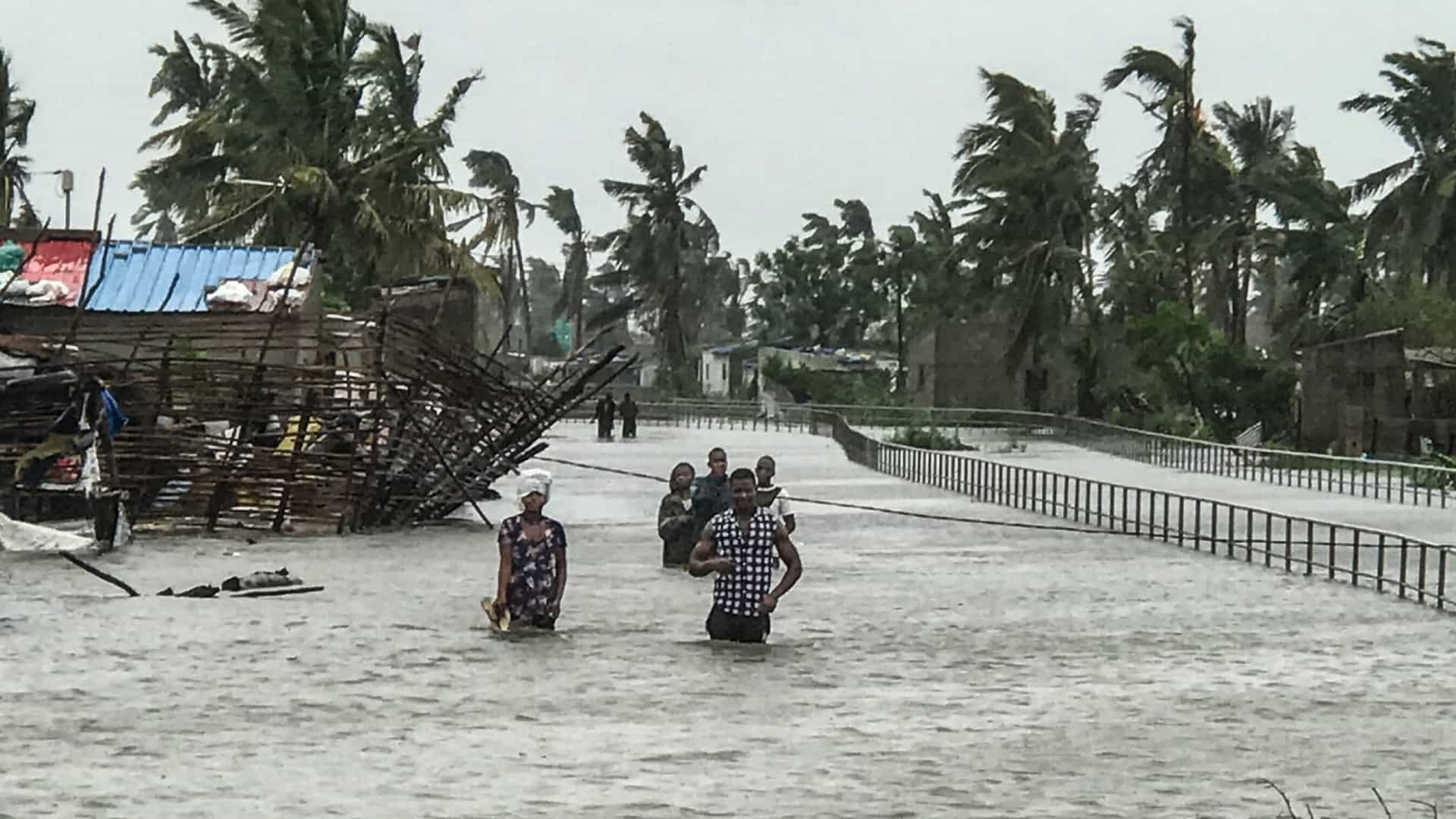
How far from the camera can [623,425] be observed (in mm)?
62969

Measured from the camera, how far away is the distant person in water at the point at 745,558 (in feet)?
46.4

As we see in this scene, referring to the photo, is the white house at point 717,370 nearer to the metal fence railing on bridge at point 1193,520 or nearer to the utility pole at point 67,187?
the metal fence railing on bridge at point 1193,520

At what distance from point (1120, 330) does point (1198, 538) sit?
46859mm

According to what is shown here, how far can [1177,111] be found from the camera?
67.9 metres

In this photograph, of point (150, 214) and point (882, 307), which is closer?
point (150, 214)

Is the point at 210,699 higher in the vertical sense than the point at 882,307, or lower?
lower

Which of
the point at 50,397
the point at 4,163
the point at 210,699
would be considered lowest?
the point at 210,699

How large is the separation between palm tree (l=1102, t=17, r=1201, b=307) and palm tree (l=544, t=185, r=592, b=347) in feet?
137

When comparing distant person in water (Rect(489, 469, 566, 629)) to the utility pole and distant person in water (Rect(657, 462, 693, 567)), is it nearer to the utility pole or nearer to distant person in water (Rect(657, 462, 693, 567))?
distant person in water (Rect(657, 462, 693, 567))

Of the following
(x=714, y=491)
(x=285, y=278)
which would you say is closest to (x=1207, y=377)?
(x=285, y=278)

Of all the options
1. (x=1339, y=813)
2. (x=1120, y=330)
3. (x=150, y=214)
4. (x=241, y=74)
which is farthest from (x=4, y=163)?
(x=1339, y=813)

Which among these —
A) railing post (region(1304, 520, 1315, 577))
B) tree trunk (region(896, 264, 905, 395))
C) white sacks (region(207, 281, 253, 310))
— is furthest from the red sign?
tree trunk (region(896, 264, 905, 395))

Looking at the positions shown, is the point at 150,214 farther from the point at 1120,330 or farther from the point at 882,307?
the point at 882,307

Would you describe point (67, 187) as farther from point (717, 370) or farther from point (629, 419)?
point (717, 370)
